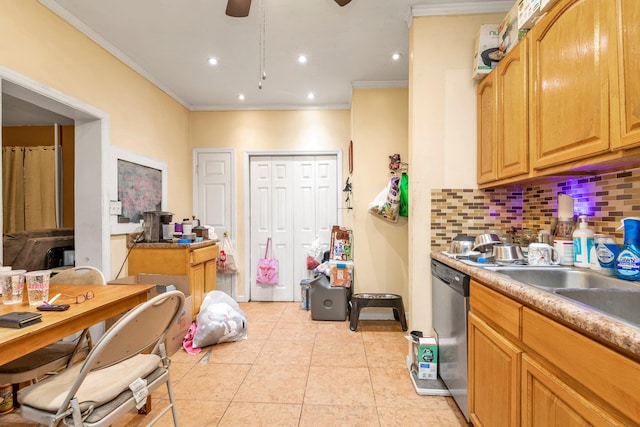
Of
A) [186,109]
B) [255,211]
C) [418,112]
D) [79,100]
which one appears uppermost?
[186,109]

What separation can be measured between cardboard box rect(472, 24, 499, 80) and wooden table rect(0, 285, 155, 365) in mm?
2553

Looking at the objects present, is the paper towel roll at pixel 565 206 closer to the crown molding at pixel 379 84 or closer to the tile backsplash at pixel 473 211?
the tile backsplash at pixel 473 211

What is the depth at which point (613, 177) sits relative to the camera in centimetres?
147

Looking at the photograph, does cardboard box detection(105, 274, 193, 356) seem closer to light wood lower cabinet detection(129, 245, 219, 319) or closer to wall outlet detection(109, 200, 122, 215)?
light wood lower cabinet detection(129, 245, 219, 319)

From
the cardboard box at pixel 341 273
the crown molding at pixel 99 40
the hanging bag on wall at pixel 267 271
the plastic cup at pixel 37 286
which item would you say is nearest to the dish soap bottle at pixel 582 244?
the cardboard box at pixel 341 273

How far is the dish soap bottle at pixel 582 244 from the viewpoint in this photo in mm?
1500

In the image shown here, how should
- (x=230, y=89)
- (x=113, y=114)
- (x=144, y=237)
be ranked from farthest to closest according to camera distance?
(x=230, y=89)
(x=144, y=237)
(x=113, y=114)

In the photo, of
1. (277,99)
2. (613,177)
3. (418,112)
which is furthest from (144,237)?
(613,177)

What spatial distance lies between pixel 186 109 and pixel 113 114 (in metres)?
1.45

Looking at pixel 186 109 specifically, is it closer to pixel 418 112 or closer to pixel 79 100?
pixel 79 100

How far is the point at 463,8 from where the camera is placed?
7.09ft

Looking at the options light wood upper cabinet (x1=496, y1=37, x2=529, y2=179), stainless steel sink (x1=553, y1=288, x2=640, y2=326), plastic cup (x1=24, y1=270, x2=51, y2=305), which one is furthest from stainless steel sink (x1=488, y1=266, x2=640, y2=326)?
plastic cup (x1=24, y1=270, x2=51, y2=305)

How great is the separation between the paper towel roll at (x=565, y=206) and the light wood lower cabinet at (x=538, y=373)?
0.68 m

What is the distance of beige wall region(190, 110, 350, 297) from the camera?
407cm
